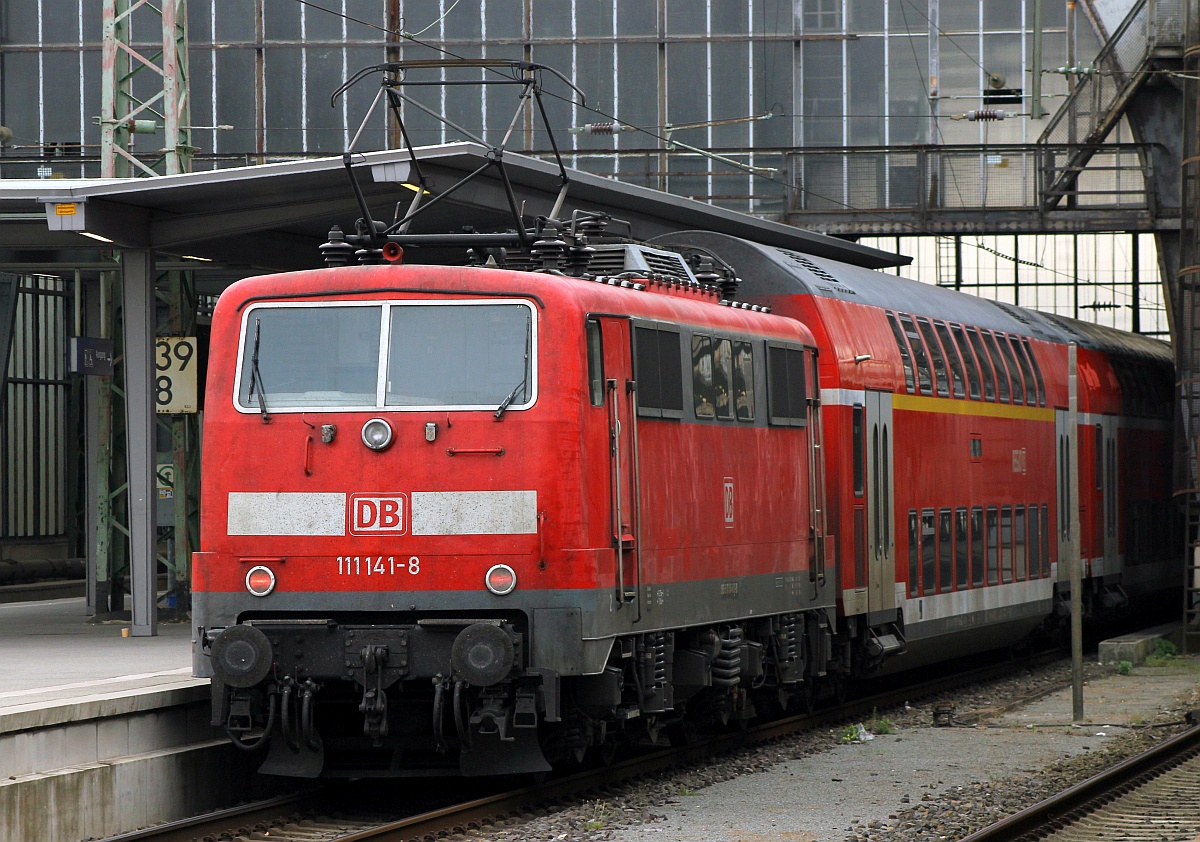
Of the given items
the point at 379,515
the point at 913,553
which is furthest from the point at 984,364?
the point at 379,515

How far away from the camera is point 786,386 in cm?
1413

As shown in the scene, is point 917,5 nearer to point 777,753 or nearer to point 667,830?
point 777,753

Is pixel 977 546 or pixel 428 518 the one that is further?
pixel 977 546

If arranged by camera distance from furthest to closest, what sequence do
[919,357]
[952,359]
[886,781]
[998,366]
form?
[998,366] < [952,359] < [919,357] < [886,781]

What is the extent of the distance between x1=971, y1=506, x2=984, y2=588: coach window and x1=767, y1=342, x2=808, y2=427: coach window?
501 cm

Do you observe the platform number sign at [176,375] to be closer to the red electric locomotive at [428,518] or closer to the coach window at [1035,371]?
the red electric locomotive at [428,518]

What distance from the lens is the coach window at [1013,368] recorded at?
20188 mm

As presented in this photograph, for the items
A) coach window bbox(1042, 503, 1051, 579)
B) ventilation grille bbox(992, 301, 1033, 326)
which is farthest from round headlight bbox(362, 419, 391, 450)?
ventilation grille bbox(992, 301, 1033, 326)

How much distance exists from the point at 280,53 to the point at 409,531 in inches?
1135

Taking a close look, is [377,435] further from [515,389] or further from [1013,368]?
[1013,368]

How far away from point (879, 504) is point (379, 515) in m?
6.65

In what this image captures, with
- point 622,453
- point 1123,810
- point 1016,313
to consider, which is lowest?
point 1123,810

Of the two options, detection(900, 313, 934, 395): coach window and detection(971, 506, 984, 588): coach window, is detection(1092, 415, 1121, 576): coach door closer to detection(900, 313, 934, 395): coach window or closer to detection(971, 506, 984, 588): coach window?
detection(971, 506, 984, 588): coach window

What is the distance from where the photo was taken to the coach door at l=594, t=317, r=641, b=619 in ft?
36.8
